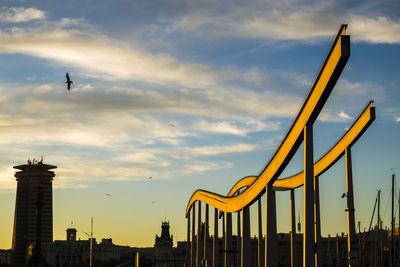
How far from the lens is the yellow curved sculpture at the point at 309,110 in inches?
1053

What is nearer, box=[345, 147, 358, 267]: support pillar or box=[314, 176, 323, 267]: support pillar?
box=[314, 176, 323, 267]: support pillar

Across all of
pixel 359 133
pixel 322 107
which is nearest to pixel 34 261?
pixel 359 133

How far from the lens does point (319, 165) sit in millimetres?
49000

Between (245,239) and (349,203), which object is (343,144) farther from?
(245,239)

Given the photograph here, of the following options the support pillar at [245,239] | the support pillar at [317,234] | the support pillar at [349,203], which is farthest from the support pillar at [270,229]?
the support pillar at [245,239]

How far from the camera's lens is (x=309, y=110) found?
3241 cm

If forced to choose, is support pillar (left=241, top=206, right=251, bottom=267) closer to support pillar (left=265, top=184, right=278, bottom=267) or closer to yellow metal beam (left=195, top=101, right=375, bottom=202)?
yellow metal beam (left=195, top=101, right=375, bottom=202)

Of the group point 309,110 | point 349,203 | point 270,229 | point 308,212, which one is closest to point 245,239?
point 270,229

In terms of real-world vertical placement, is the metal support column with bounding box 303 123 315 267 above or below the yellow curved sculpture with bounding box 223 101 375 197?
below

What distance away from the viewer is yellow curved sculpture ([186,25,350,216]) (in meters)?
26.8

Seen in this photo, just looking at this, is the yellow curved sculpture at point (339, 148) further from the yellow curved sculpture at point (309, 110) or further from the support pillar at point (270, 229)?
the support pillar at point (270, 229)

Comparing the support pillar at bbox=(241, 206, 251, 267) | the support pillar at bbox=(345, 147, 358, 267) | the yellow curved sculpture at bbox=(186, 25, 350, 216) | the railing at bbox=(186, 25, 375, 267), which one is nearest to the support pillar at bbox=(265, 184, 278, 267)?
the railing at bbox=(186, 25, 375, 267)

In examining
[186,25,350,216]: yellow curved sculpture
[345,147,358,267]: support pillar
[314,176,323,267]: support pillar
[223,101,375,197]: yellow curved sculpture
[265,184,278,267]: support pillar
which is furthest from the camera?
[265,184,278,267]: support pillar

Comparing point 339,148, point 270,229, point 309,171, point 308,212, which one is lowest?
point 270,229
